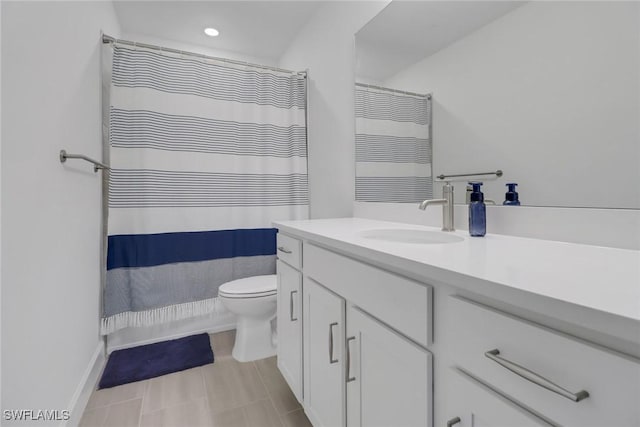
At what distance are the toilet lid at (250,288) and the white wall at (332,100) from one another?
0.62 m

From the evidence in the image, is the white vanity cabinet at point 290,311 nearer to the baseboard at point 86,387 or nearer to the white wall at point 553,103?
the white wall at point 553,103

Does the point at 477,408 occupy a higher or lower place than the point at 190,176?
lower

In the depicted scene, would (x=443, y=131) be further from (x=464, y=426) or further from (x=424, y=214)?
(x=464, y=426)

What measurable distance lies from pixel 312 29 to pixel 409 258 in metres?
2.25

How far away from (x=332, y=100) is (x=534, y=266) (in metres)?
1.77

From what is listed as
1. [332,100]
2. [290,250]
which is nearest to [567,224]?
[290,250]

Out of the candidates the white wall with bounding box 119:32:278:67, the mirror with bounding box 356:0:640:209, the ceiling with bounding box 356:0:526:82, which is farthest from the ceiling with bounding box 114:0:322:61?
the mirror with bounding box 356:0:640:209

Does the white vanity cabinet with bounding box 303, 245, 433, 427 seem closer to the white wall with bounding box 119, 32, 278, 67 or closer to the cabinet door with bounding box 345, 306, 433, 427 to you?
the cabinet door with bounding box 345, 306, 433, 427

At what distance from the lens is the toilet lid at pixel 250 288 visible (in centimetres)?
184

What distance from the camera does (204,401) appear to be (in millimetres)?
1513

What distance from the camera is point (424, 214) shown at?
4.54 ft

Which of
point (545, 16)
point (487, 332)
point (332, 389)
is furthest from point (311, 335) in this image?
point (545, 16)

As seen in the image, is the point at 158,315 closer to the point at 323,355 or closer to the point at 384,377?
the point at 323,355

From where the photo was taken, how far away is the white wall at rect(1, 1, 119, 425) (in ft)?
2.80
